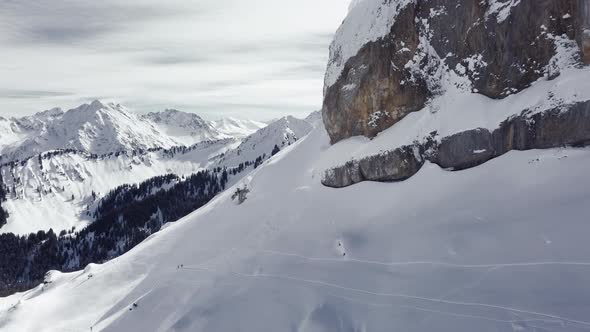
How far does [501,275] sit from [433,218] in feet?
21.5

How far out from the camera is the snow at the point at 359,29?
3472cm

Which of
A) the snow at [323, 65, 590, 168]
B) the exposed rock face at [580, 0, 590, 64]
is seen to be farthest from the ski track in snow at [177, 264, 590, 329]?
the exposed rock face at [580, 0, 590, 64]

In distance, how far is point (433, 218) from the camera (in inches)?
1098

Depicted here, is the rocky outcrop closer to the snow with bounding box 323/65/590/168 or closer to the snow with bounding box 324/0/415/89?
the snow with bounding box 323/65/590/168

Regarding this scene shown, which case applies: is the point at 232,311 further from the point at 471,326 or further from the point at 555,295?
the point at 555,295

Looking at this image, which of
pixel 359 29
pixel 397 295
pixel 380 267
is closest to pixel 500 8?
pixel 359 29

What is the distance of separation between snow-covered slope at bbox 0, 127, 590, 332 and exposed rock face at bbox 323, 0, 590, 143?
6121 millimetres

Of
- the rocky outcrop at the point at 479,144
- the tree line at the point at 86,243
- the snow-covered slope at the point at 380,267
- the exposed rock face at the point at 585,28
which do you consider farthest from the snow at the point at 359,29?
the tree line at the point at 86,243

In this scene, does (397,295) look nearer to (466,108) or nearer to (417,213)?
(417,213)

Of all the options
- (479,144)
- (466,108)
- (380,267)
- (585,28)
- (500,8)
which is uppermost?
(500,8)

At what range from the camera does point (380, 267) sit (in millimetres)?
26969

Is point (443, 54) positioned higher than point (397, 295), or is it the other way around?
point (443, 54)

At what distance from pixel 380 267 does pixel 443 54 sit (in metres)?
17.3

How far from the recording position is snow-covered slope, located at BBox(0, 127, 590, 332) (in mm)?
20953
